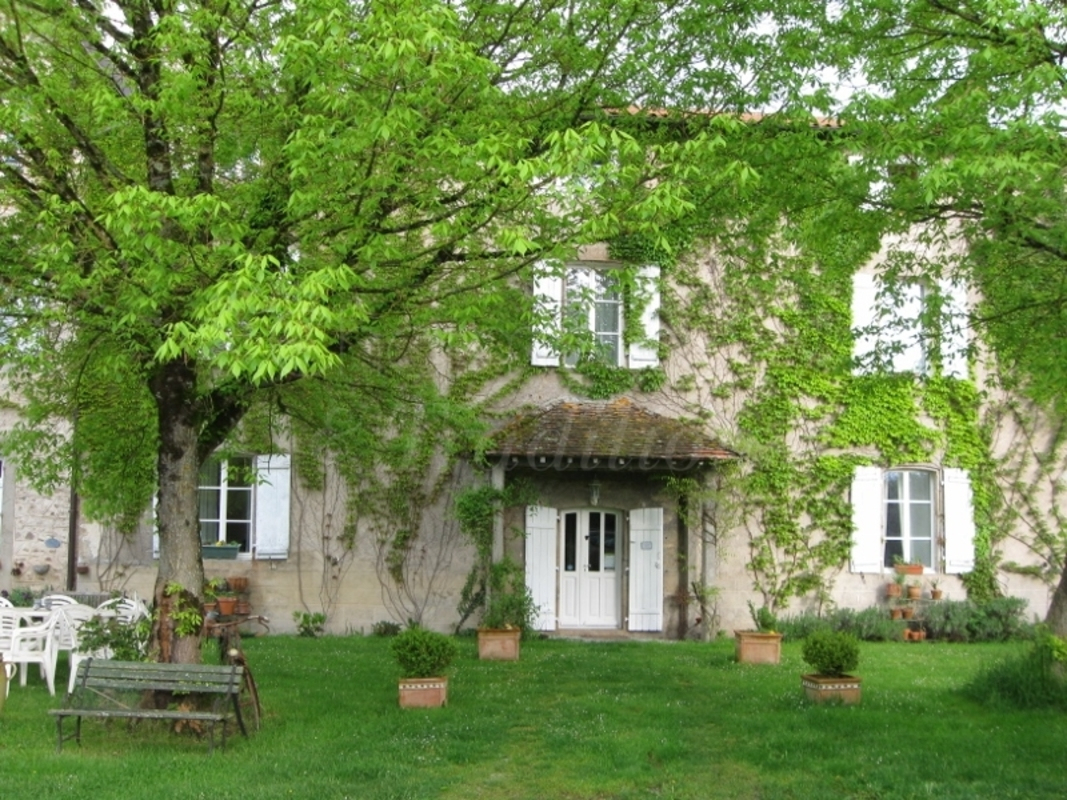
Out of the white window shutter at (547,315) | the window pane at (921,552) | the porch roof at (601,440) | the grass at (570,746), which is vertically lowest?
the grass at (570,746)

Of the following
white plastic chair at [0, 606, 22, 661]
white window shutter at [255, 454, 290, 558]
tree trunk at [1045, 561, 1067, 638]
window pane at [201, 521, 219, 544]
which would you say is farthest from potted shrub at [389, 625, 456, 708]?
window pane at [201, 521, 219, 544]

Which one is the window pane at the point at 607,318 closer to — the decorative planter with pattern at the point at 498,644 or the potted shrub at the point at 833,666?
the decorative planter with pattern at the point at 498,644

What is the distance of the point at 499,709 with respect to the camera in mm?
9414

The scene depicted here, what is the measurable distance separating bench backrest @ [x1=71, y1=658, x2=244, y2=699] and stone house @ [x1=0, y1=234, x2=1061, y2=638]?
6475mm

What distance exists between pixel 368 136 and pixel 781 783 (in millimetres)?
4989

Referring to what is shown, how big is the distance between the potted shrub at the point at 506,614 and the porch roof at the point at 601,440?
1.43 meters

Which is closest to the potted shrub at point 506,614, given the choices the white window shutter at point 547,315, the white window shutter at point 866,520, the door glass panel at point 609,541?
the door glass panel at point 609,541

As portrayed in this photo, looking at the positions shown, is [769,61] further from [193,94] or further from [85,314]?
[85,314]

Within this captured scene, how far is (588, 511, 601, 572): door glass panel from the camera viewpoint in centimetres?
1518

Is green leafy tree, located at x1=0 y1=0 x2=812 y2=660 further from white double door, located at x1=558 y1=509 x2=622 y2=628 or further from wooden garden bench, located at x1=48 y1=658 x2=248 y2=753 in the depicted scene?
white double door, located at x1=558 y1=509 x2=622 y2=628

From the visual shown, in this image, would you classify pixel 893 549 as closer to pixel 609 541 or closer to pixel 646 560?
pixel 646 560

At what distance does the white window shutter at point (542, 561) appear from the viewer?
580 inches

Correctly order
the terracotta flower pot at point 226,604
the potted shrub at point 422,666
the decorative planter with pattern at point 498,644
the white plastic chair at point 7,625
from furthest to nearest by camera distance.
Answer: the terracotta flower pot at point 226,604 < the decorative planter with pattern at point 498,644 < the white plastic chair at point 7,625 < the potted shrub at point 422,666

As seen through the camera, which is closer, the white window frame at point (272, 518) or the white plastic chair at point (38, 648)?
the white plastic chair at point (38, 648)
